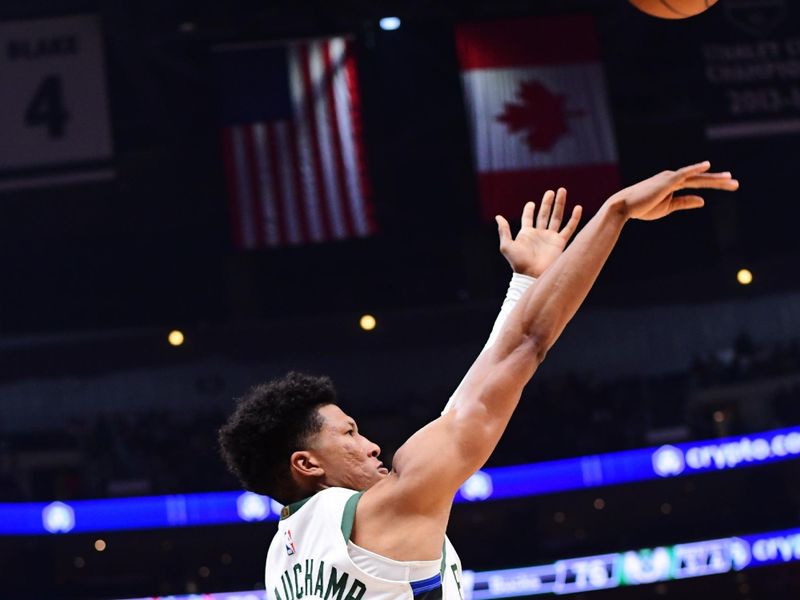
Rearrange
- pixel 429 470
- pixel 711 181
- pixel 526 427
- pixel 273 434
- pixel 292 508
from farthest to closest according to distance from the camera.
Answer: pixel 526 427, pixel 273 434, pixel 292 508, pixel 711 181, pixel 429 470

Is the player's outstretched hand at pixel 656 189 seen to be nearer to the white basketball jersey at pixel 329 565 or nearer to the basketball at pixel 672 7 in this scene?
the white basketball jersey at pixel 329 565

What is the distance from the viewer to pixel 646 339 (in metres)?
14.3

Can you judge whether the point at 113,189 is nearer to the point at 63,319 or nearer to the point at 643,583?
the point at 63,319

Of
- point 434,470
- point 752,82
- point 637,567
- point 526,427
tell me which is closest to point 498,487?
point 526,427

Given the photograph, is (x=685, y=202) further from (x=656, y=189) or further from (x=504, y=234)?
(x=504, y=234)

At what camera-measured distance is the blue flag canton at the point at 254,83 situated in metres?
11.4

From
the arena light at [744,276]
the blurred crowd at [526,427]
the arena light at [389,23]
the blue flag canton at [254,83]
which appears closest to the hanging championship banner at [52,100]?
the blue flag canton at [254,83]

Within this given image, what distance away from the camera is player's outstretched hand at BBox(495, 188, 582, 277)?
120 inches

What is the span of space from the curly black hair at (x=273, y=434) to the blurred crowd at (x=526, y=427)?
33.3ft

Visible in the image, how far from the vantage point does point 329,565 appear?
273cm

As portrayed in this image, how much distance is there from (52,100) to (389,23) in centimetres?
370

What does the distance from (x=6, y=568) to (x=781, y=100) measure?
9.19 m

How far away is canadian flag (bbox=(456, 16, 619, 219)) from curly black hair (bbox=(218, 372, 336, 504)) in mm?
8503

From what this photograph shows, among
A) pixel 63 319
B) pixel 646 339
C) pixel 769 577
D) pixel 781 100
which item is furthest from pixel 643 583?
pixel 63 319
